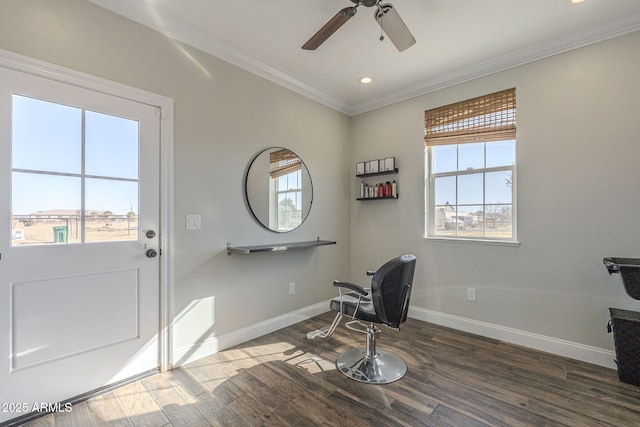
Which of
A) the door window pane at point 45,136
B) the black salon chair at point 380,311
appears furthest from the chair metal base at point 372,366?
the door window pane at point 45,136

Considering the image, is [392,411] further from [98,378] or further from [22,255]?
[22,255]

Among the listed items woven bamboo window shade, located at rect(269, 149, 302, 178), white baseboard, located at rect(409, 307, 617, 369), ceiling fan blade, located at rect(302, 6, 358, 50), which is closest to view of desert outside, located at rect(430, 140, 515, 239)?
white baseboard, located at rect(409, 307, 617, 369)

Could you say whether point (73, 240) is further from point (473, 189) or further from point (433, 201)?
point (473, 189)

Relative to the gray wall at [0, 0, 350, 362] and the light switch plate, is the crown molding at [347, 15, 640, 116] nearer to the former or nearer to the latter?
the gray wall at [0, 0, 350, 362]

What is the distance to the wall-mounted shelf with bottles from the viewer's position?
3.48m

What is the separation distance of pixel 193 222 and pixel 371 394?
6.06ft

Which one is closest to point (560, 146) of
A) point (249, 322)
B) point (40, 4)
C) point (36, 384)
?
point (249, 322)

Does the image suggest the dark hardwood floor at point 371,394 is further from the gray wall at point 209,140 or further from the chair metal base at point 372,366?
the gray wall at point 209,140

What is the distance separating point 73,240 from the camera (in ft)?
6.13

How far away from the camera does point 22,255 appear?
5.58 feet

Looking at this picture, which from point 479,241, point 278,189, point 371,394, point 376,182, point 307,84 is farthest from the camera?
point 376,182

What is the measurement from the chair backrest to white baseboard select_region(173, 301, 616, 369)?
53.2 inches

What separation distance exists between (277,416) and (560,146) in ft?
9.88

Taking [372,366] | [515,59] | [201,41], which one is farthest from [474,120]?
[201,41]
